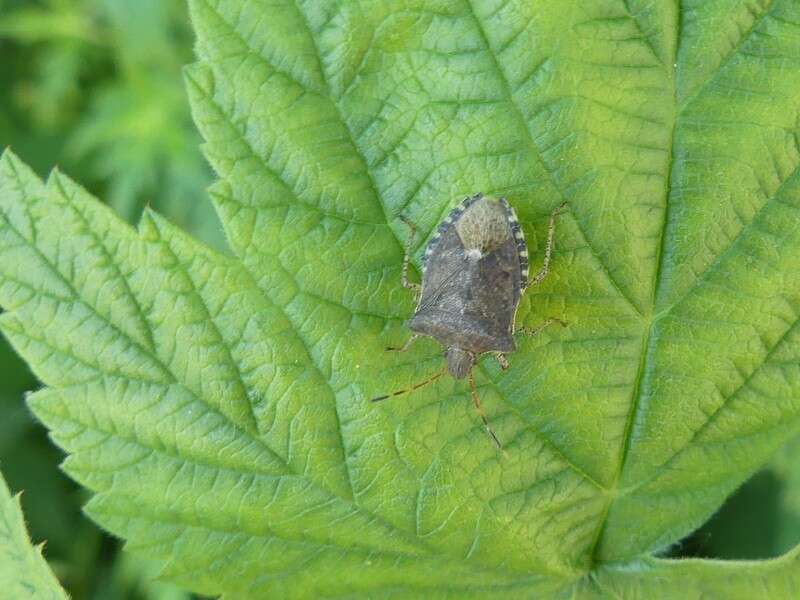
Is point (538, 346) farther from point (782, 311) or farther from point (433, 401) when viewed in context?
point (782, 311)

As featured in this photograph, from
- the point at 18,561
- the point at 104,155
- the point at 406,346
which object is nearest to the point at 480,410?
the point at 406,346

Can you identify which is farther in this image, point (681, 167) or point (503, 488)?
point (503, 488)

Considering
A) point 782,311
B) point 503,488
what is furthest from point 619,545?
point 782,311

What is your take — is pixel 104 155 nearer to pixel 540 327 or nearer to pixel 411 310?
pixel 411 310

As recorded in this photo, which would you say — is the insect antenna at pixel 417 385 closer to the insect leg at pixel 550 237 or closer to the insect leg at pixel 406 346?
the insect leg at pixel 406 346

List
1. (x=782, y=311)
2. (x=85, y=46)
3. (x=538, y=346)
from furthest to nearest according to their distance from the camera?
(x=85, y=46) < (x=538, y=346) < (x=782, y=311)

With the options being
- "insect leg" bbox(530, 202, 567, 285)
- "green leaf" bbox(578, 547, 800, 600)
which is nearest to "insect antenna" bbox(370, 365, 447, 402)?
"insect leg" bbox(530, 202, 567, 285)

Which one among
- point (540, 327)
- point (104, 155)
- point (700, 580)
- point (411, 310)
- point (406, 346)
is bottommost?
point (700, 580)
